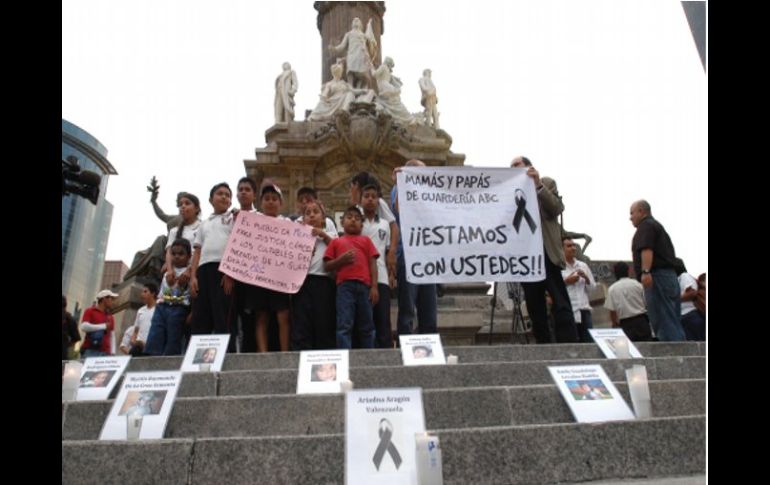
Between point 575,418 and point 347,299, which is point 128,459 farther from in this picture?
point 347,299

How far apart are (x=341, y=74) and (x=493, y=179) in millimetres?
12741

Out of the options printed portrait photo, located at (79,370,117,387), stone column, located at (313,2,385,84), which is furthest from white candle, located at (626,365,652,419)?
stone column, located at (313,2,385,84)

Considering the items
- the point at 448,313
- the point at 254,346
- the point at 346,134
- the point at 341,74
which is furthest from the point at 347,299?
the point at 341,74

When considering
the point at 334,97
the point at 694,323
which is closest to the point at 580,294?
the point at 694,323

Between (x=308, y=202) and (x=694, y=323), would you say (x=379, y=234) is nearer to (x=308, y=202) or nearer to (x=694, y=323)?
(x=308, y=202)

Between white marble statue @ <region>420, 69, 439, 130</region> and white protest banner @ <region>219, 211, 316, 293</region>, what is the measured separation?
1375 cm

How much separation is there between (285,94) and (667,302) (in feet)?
45.2

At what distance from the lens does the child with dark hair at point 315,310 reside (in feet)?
21.9

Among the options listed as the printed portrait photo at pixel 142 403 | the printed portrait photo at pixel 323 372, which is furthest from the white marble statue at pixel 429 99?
the printed portrait photo at pixel 142 403

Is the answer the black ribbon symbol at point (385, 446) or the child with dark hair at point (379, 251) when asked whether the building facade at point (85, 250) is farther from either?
the black ribbon symbol at point (385, 446)

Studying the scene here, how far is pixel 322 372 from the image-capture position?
511 cm

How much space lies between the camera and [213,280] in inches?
272

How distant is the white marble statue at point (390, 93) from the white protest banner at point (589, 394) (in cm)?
1449

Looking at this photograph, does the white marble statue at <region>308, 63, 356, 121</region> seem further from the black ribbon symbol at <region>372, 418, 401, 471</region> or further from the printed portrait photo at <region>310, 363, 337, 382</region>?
the black ribbon symbol at <region>372, 418, 401, 471</region>
